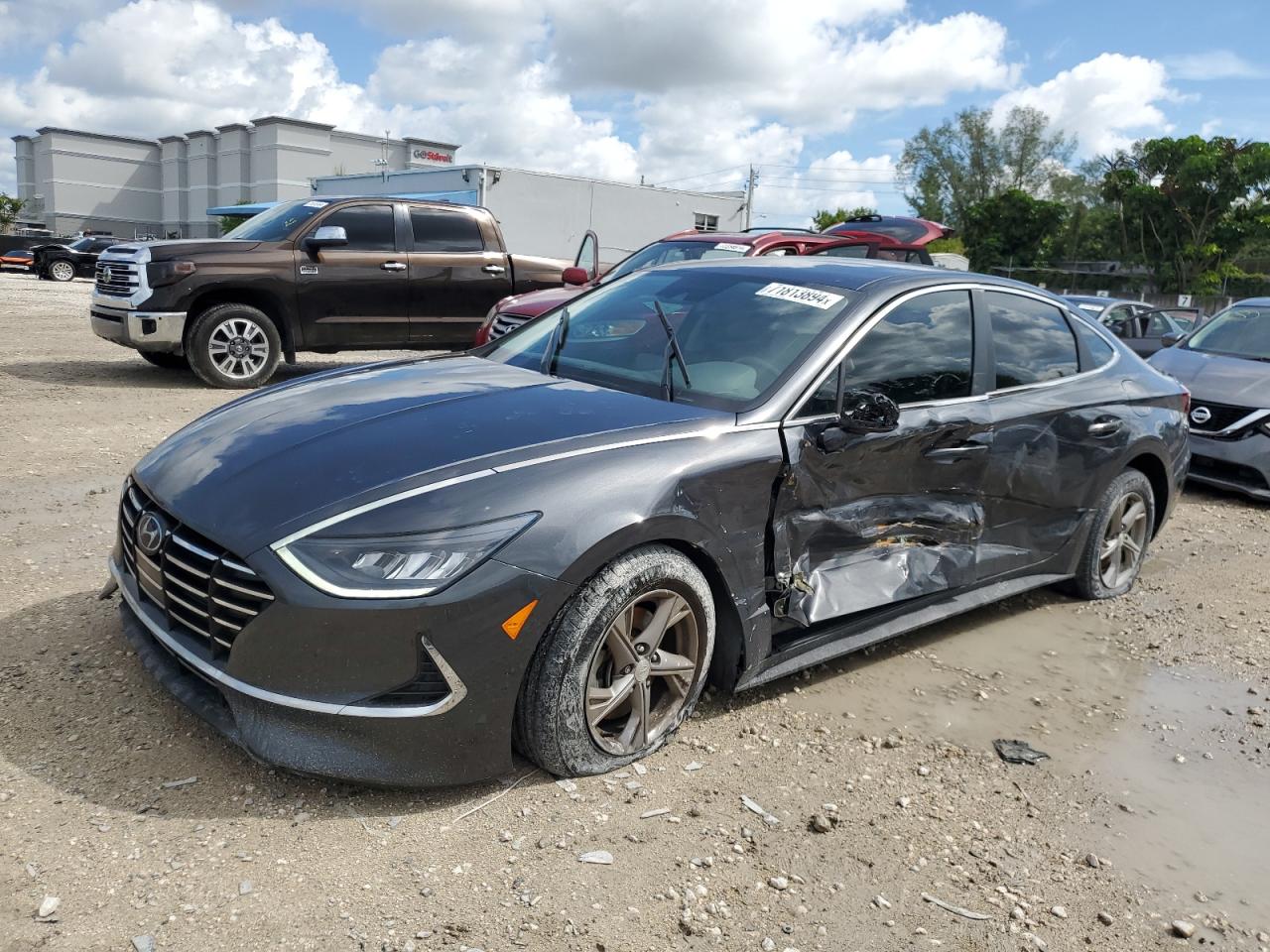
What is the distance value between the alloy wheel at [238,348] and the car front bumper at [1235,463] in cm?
822

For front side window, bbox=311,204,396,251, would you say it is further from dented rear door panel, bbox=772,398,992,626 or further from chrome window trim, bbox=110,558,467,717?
chrome window trim, bbox=110,558,467,717

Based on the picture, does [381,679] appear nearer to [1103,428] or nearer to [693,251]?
[1103,428]

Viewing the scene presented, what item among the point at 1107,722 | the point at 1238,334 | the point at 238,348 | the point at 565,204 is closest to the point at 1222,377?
the point at 1238,334

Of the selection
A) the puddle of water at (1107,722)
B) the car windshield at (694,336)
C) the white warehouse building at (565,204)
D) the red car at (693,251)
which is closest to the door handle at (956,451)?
the car windshield at (694,336)

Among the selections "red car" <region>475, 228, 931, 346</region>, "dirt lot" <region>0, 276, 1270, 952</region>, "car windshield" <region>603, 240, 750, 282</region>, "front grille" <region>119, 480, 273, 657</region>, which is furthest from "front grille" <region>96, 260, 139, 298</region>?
"front grille" <region>119, 480, 273, 657</region>

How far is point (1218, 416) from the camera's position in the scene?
7977 mm

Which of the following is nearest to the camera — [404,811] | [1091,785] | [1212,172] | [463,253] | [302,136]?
[404,811]

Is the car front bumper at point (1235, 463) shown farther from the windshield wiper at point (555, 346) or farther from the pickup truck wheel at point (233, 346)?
the pickup truck wheel at point (233, 346)

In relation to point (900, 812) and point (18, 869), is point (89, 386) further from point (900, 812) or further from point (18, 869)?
point (900, 812)

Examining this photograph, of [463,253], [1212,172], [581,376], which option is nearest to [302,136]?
[1212,172]

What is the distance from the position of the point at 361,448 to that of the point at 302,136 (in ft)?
274

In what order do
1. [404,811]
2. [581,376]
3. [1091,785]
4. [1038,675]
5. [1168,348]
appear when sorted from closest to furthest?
[404,811] < [1091,785] < [581,376] < [1038,675] < [1168,348]

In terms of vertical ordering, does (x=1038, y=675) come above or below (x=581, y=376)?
below

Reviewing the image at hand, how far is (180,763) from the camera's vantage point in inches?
119
